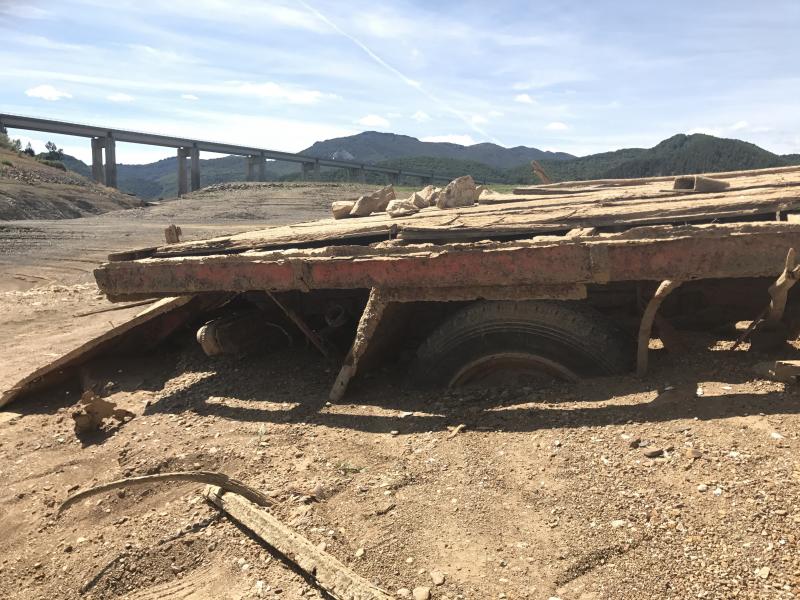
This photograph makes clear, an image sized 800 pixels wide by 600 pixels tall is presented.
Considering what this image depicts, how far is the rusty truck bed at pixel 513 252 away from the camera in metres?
2.78

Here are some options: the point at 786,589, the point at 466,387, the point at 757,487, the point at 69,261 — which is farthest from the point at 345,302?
the point at 69,261

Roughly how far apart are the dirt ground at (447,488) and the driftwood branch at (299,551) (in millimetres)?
59

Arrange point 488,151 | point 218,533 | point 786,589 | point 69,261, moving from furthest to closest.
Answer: point 488,151 → point 69,261 → point 218,533 → point 786,589

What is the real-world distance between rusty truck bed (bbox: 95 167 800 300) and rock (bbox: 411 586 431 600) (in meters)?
1.54

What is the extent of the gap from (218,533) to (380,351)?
1645mm

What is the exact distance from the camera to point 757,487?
211 centimetres

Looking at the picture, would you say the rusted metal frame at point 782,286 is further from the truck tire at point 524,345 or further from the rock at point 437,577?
the rock at point 437,577

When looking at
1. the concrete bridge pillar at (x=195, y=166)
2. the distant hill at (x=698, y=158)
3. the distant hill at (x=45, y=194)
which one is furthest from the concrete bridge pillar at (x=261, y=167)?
the distant hill at (x=698, y=158)

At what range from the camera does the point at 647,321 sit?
298 centimetres

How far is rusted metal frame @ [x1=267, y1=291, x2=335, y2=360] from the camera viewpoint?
13.4ft

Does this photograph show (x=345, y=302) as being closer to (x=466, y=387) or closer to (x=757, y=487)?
(x=466, y=387)

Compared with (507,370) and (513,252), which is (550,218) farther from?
(507,370)

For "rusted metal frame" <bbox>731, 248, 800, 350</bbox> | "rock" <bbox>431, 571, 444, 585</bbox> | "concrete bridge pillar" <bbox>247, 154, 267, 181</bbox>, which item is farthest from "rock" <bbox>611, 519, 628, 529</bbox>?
"concrete bridge pillar" <bbox>247, 154, 267, 181</bbox>

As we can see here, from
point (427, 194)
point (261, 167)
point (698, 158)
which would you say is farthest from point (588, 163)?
point (427, 194)
